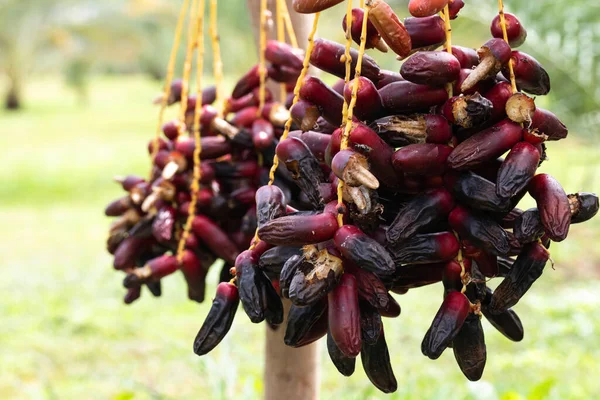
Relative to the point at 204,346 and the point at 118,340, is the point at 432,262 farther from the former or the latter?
the point at 118,340

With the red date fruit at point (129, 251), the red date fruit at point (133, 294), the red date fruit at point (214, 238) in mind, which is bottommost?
the red date fruit at point (133, 294)

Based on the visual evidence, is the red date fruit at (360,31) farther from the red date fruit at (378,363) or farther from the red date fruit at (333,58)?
the red date fruit at (378,363)

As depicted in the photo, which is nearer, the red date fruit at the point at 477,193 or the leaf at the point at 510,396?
the red date fruit at the point at 477,193

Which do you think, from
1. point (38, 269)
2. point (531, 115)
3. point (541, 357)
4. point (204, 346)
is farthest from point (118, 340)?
point (531, 115)

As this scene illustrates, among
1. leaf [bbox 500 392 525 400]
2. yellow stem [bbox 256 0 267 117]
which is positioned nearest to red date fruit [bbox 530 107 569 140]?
yellow stem [bbox 256 0 267 117]

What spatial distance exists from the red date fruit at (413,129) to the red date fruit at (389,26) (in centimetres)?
9

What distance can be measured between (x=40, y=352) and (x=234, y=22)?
7055 millimetres

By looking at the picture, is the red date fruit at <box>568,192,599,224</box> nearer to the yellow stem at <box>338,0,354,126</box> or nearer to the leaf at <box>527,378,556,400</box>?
the yellow stem at <box>338,0,354,126</box>

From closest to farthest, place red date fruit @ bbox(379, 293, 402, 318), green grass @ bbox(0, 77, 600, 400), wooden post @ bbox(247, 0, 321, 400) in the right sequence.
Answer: red date fruit @ bbox(379, 293, 402, 318), wooden post @ bbox(247, 0, 321, 400), green grass @ bbox(0, 77, 600, 400)

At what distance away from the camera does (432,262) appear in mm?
817

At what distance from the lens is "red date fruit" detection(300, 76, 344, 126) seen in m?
0.90

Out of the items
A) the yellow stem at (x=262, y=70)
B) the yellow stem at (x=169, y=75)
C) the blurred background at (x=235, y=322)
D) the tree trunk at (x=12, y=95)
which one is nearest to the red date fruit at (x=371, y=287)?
the yellow stem at (x=262, y=70)

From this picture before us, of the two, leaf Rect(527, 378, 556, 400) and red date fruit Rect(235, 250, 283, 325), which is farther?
leaf Rect(527, 378, 556, 400)

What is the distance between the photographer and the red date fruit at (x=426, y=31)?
88cm
